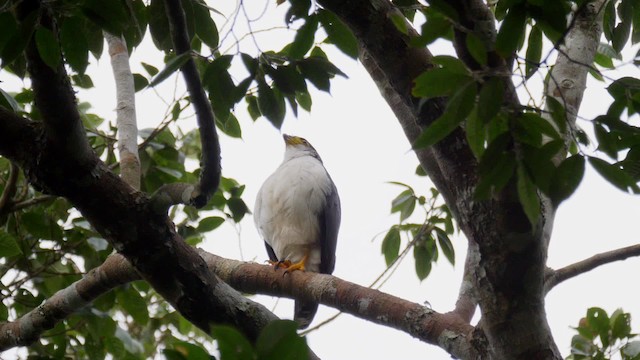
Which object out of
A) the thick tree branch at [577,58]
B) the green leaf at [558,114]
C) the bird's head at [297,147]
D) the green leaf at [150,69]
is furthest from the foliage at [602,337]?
the bird's head at [297,147]

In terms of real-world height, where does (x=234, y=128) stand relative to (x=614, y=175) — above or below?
above

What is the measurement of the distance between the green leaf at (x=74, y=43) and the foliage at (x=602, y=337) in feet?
6.74

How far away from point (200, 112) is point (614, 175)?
106 cm

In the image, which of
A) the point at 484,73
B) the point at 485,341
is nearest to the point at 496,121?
the point at 484,73

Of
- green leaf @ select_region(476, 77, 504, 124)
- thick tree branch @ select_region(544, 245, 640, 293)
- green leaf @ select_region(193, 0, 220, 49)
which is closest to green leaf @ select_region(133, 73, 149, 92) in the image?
green leaf @ select_region(193, 0, 220, 49)

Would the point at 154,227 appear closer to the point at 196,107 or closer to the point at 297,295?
the point at 196,107

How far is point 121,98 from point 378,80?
3.57ft

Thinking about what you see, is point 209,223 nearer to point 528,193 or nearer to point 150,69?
point 150,69

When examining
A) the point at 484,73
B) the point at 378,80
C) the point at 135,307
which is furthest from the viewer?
the point at 135,307

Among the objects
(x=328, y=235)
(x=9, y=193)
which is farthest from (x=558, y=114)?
(x=328, y=235)

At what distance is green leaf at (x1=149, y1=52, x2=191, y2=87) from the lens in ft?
6.15

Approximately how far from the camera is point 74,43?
6.42 ft

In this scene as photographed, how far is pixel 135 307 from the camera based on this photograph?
3619mm

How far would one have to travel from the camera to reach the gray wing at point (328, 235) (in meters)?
5.21
